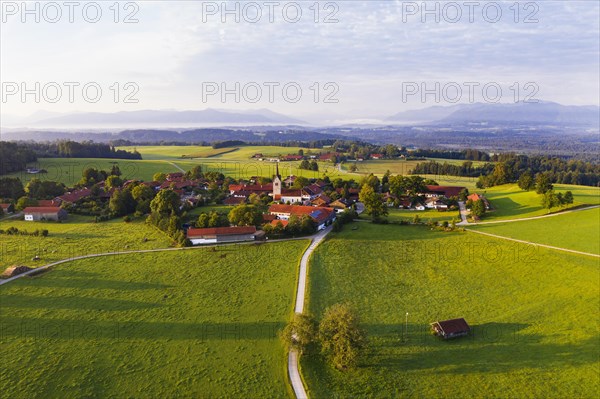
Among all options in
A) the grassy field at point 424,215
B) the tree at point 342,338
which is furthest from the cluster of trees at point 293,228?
the tree at point 342,338

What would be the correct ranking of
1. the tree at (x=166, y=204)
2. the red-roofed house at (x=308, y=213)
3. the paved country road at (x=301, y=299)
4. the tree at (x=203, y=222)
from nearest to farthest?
1. the paved country road at (x=301, y=299)
2. the tree at (x=203, y=222)
3. the red-roofed house at (x=308, y=213)
4. the tree at (x=166, y=204)

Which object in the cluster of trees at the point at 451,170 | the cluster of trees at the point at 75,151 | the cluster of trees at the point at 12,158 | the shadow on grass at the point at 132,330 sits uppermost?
the cluster of trees at the point at 75,151

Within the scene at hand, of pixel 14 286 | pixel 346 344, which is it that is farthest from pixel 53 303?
pixel 346 344

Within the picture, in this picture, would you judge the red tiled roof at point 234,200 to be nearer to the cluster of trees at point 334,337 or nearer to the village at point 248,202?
the village at point 248,202

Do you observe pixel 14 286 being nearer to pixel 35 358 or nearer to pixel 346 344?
pixel 35 358

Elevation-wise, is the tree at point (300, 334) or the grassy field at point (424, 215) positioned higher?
the grassy field at point (424, 215)

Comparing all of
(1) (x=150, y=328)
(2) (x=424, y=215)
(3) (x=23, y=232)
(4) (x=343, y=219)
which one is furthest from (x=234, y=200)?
(1) (x=150, y=328)
